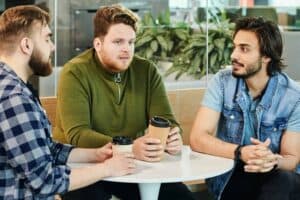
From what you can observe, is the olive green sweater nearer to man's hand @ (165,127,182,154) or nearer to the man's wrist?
man's hand @ (165,127,182,154)

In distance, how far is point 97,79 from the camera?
267cm

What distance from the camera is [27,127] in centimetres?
176

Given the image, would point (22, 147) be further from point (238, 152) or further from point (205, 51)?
point (205, 51)

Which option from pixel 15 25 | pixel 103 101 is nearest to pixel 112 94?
pixel 103 101

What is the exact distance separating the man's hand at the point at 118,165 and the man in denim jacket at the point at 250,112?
1.69ft

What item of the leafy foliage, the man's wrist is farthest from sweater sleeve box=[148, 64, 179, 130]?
the leafy foliage

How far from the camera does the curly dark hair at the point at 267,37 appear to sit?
270 centimetres

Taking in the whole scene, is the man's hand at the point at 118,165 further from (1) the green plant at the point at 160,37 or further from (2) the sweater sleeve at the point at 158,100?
(1) the green plant at the point at 160,37

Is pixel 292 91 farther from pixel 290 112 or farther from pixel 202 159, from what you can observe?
pixel 202 159

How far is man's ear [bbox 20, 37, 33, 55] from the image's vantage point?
74.8 inches

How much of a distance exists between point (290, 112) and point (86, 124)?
0.92m

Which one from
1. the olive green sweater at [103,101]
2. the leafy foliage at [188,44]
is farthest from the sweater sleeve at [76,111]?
the leafy foliage at [188,44]

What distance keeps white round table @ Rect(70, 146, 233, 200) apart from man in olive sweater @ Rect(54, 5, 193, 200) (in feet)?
0.76

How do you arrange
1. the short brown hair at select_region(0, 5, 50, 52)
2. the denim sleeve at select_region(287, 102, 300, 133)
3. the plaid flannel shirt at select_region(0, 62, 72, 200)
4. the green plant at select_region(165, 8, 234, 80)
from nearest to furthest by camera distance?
the plaid flannel shirt at select_region(0, 62, 72, 200) < the short brown hair at select_region(0, 5, 50, 52) < the denim sleeve at select_region(287, 102, 300, 133) < the green plant at select_region(165, 8, 234, 80)
